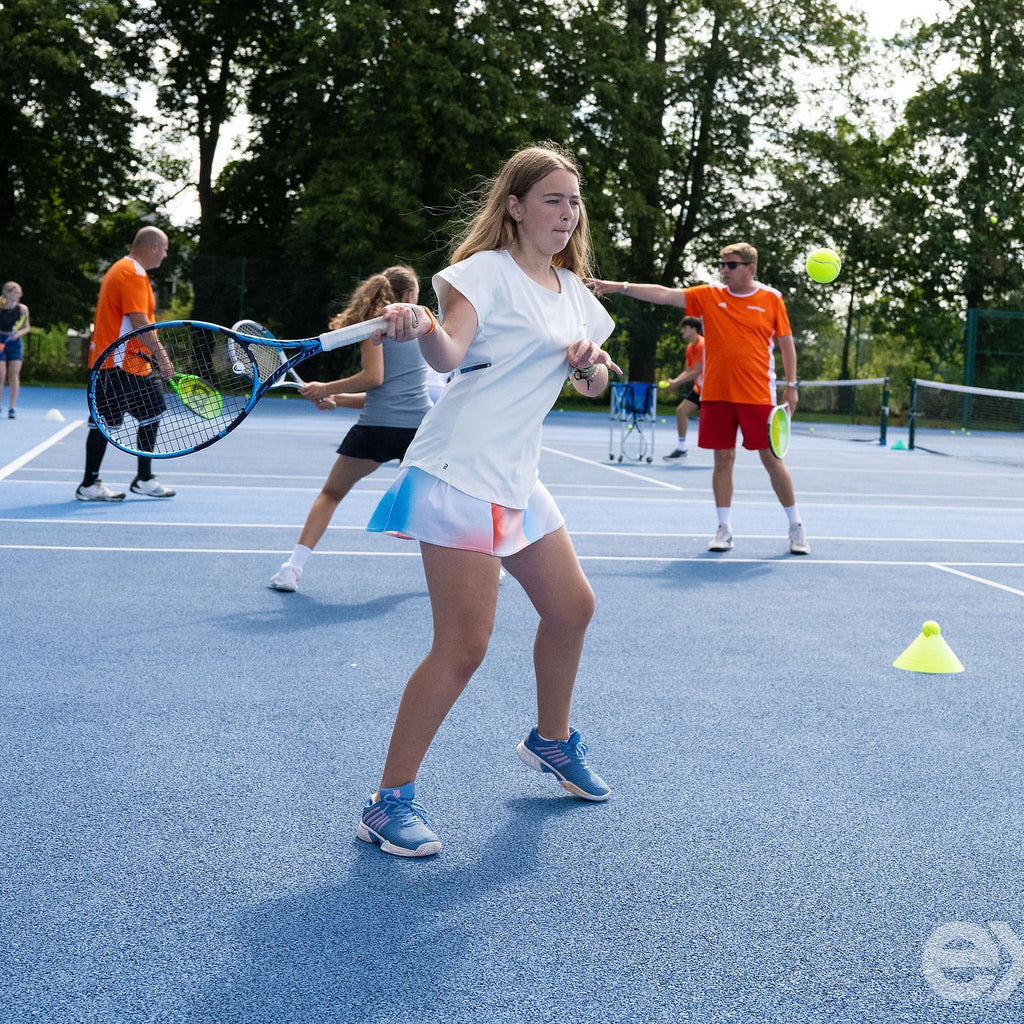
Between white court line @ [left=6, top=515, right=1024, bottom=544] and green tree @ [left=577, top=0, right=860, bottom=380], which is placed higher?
green tree @ [left=577, top=0, right=860, bottom=380]

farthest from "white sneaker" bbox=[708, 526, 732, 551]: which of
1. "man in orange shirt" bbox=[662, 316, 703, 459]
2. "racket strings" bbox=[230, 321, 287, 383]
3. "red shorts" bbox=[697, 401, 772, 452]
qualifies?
"man in orange shirt" bbox=[662, 316, 703, 459]

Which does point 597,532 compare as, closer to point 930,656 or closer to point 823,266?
point 823,266

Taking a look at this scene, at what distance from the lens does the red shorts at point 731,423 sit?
7703 mm

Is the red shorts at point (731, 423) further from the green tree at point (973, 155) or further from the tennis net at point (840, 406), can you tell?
the green tree at point (973, 155)

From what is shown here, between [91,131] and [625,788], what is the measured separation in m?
29.2

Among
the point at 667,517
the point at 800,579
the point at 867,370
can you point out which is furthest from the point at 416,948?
the point at 867,370

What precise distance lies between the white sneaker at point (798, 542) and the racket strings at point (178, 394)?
4607 mm

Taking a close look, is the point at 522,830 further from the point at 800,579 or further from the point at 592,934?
the point at 800,579

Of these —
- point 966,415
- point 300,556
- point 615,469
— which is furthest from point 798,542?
point 966,415

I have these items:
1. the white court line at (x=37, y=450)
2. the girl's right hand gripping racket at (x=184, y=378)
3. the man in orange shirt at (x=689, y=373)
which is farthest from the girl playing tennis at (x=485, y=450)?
the man in orange shirt at (x=689, y=373)

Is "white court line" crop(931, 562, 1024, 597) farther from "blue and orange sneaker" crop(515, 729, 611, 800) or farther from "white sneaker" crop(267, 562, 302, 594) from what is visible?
"blue and orange sneaker" crop(515, 729, 611, 800)

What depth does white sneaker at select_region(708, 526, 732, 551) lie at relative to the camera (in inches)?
307

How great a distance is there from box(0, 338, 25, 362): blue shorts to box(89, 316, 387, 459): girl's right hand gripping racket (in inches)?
492

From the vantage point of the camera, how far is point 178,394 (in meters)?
4.24
